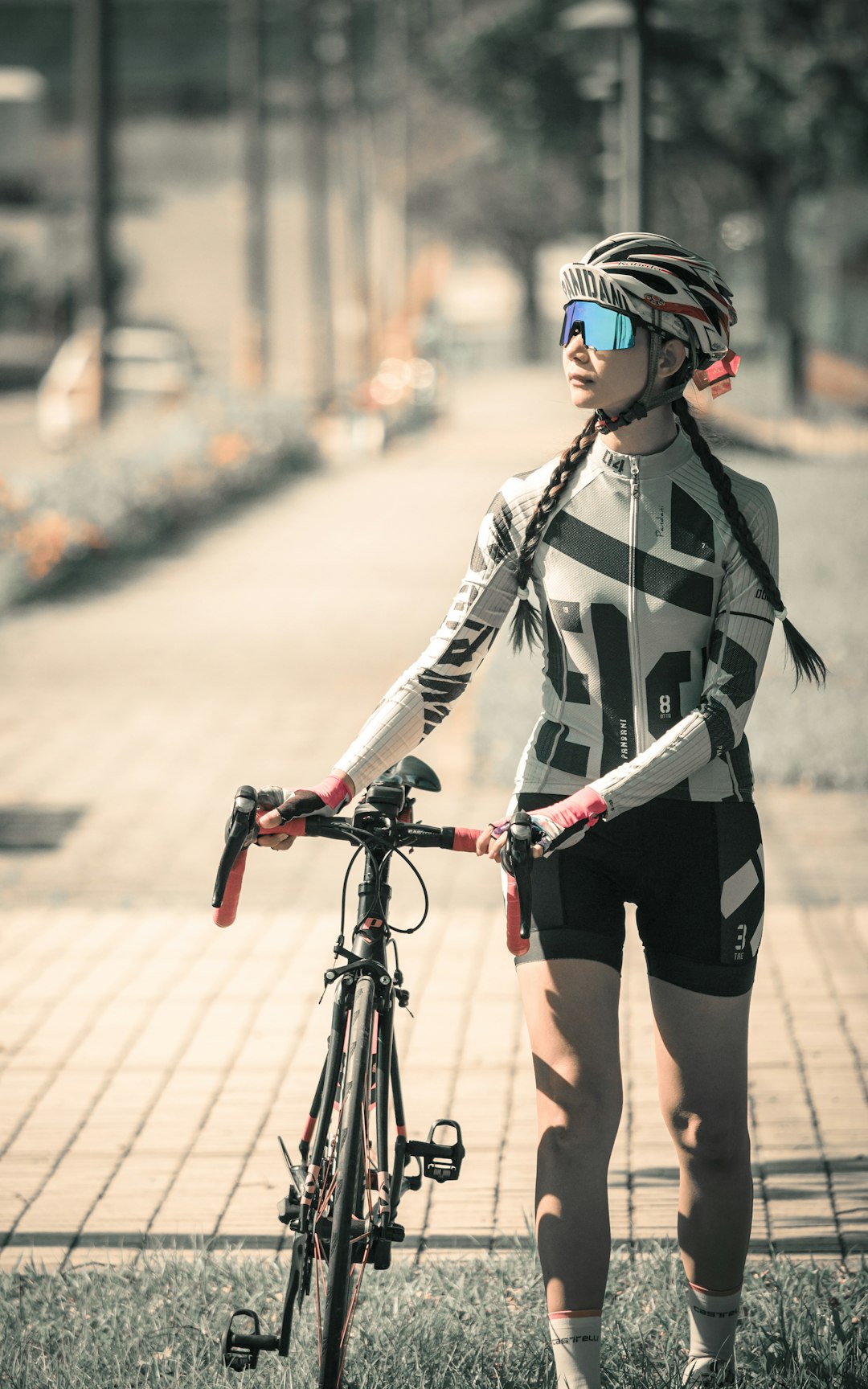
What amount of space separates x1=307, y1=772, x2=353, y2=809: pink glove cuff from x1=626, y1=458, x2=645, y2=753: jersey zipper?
0.51 metres

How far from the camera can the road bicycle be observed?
2973mm

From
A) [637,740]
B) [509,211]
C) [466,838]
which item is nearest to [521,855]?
[466,838]

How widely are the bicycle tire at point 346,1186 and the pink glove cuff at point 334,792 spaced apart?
32 centimetres

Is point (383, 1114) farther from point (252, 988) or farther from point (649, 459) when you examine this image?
point (252, 988)

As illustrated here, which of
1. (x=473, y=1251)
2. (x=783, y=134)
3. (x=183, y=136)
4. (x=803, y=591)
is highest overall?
(x=183, y=136)

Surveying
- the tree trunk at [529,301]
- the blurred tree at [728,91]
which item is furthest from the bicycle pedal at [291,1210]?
the tree trunk at [529,301]

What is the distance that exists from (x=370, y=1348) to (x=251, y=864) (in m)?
3.95

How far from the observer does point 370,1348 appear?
3426 mm

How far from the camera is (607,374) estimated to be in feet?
9.92

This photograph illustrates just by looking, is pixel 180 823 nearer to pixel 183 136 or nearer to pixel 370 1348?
pixel 370 1348

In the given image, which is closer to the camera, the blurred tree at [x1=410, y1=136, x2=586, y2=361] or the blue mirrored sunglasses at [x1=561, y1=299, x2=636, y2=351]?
the blue mirrored sunglasses at [x1=561, y1=299, x2=636, y2=351]

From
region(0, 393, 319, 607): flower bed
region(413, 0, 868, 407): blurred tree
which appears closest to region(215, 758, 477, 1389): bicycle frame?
region(0, 393, 319, 607): flower bed

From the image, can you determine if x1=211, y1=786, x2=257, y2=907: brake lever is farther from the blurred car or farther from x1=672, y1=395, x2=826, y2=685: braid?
the blurred car

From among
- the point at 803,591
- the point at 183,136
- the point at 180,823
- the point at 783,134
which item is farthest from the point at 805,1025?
the point at 183,136
